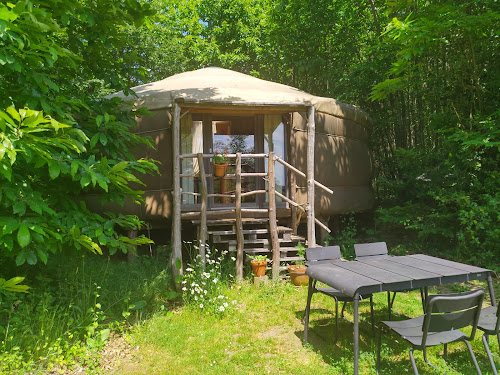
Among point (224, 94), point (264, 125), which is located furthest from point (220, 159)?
point (264, 125)

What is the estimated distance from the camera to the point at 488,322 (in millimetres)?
2994

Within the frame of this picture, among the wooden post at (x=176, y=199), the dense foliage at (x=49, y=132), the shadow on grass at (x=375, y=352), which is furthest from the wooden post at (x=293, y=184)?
the dense foliage at (x=49, y=132)

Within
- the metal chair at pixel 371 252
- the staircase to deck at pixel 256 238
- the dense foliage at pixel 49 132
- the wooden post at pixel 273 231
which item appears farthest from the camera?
the staircase to deck at pixel 256 238

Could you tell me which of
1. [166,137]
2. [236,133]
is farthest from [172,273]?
[236,133]

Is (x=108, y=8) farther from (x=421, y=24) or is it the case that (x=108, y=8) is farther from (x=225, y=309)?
(x=421, y=24)

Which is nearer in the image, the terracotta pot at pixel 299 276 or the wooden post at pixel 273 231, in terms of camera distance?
the terracotta pot at pixel 299 276

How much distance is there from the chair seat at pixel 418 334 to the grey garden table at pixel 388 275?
0.92ft

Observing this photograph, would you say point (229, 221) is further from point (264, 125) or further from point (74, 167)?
point (74, 167)

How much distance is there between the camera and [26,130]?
2369 millimetres

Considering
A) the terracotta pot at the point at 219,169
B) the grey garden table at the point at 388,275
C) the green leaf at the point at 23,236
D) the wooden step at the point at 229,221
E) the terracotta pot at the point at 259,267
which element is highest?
the terracotta pot at the point at 219,169

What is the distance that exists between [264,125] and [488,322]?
496 cm

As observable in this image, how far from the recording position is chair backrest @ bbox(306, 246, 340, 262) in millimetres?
3924

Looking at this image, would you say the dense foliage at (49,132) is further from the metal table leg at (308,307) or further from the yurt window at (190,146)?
the yurt window at (190,146)

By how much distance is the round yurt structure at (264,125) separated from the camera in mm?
6363
